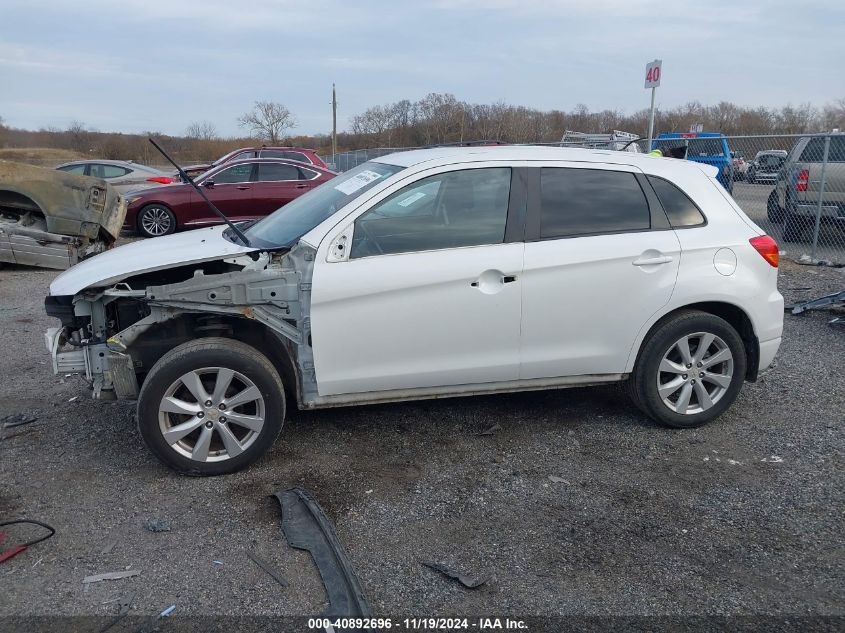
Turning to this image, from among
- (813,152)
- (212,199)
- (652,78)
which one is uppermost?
(652,78)

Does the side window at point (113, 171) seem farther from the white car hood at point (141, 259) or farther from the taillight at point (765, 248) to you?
the taillight at point (765, 248)

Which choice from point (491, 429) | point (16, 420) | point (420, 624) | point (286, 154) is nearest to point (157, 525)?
point (420, 624)

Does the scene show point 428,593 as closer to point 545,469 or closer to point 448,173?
point 545,469

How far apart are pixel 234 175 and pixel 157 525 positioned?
1126cm

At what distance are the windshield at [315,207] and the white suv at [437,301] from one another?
3 cm

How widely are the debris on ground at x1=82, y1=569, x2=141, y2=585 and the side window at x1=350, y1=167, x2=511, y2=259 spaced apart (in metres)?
1.98

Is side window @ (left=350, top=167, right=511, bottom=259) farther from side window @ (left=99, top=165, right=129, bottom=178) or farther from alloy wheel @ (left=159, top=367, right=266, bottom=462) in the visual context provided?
side window @ (left=99, top=165, right=129, bottom=178)

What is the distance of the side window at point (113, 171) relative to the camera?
17438 millimetres

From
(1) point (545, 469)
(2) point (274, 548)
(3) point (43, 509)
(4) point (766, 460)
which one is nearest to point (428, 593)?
(2) point (274, 548)

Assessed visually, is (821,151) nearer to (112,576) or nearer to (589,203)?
(589,203)

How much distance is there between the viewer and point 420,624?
296cm

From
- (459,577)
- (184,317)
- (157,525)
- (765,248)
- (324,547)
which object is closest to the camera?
(459,577)

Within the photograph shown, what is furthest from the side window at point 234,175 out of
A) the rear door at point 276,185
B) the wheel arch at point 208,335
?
the wheel arch at point 208,335

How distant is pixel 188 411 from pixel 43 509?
88 centimetres
